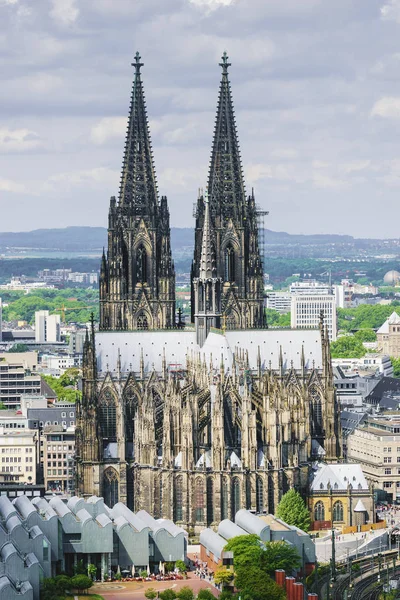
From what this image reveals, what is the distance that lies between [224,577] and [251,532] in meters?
8.59

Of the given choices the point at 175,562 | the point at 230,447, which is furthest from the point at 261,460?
the point at 175,562

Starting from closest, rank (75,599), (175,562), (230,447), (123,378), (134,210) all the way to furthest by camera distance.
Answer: (75,599), (175,562), (230,447), (123,378), (134,210)

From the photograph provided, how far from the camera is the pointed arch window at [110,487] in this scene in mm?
180375

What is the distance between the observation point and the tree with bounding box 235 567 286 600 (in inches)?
5738

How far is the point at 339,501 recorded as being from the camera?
176375mm

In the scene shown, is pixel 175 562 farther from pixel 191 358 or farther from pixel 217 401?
pixel 191 358

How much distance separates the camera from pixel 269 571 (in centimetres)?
15150

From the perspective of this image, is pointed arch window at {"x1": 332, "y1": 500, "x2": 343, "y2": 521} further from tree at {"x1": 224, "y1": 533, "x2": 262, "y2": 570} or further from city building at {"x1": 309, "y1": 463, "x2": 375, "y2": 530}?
tree at {"x1": 224, "y1": 533, "x2": 262, "y2": 570}

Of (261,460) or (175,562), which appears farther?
(261,460)

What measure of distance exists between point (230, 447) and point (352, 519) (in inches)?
511

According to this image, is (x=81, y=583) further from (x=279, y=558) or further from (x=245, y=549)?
(x=279, y=558)

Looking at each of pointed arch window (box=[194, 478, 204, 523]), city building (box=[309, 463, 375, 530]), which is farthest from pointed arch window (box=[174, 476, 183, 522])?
city building (box=[309, 463, 375, 530])

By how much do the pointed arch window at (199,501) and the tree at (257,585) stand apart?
2018 centimetres

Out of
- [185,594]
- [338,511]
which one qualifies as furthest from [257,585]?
[338,511]
